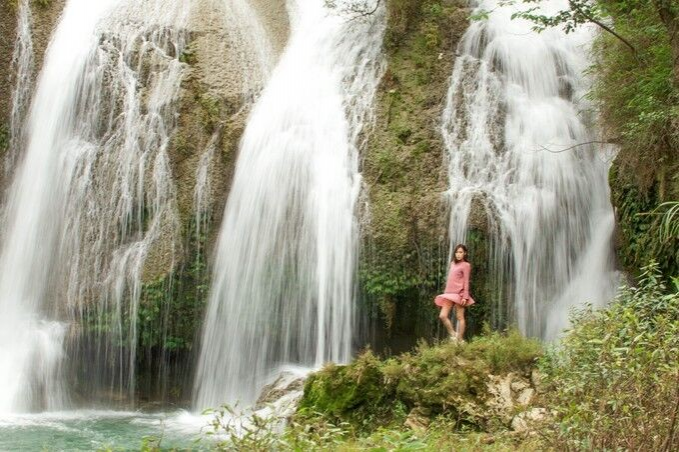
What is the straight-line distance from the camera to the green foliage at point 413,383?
8.62m

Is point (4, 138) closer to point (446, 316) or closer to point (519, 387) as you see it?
point (446, 316)

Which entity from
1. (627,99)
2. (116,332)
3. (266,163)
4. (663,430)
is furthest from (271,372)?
(663,430)

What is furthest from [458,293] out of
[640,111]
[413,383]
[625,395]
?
[625,395]

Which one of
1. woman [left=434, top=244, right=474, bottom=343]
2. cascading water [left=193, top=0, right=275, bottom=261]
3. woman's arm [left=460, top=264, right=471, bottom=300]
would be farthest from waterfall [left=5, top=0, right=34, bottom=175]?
woman's arm [left=460, top=264, right=471, bottom=300]

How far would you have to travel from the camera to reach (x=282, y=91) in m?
14.2

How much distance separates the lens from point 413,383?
29.2 ft

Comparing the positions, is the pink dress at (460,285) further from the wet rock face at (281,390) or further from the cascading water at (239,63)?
the cascading water at (239,63)

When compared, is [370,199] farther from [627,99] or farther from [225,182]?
[627,99]

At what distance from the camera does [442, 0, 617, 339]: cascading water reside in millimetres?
11547

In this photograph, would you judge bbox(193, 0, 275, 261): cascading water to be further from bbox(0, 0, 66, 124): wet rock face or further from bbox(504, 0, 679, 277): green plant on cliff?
bbox(504, 0, 679, 277): green plant on cliff

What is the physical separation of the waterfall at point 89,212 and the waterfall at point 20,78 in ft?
0.80

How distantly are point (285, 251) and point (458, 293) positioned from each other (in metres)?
2.59

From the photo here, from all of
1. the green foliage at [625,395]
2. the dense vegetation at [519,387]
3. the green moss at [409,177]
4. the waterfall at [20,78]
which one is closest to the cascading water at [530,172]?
the green moss at [409,177]

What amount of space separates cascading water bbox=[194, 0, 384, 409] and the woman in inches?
56.0
